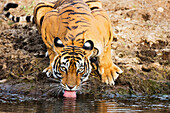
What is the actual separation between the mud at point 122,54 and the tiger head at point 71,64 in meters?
0.63

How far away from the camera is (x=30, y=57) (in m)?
6.67

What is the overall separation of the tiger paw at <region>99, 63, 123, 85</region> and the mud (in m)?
0.10

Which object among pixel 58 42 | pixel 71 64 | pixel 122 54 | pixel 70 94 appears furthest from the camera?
pixel 122 54

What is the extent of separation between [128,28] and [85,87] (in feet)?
8.54

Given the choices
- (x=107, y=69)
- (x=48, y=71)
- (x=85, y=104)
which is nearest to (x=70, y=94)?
(x=85, y=104)

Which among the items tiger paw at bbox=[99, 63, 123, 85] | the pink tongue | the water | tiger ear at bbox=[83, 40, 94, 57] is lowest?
the water

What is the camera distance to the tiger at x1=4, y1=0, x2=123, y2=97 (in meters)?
4.71

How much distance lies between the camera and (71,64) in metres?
4.66

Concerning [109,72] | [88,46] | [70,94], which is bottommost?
[70,94]

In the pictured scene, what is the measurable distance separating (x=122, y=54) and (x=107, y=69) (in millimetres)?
987

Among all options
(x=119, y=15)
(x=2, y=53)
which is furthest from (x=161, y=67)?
(x=2, y=53)

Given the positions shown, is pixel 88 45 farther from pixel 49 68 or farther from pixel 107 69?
pixel 49 68

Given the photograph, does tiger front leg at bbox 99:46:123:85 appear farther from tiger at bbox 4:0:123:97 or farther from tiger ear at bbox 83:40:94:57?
tiger ear at bbox 83:40:94:57

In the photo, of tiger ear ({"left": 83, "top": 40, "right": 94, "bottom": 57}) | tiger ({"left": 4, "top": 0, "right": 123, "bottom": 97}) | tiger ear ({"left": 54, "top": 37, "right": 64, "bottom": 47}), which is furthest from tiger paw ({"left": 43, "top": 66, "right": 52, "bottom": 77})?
tiger ear ({"left": 83, "top": 40, "right": 94, "bottom": 57})
